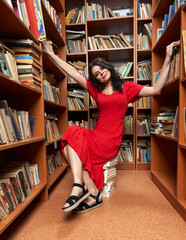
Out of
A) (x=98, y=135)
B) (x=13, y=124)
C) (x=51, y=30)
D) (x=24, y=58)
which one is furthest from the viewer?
(x=51, y=30)

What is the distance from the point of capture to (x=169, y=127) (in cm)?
136

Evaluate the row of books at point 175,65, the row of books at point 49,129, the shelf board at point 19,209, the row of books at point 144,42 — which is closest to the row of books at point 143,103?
the row of books at point 144,42

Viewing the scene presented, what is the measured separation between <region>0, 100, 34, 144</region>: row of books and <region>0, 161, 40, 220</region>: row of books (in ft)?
0.71

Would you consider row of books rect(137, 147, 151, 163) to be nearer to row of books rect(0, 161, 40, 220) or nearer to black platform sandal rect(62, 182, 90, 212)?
black platform sandal rect(62, 182, 90, 212)

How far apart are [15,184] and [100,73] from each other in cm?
112

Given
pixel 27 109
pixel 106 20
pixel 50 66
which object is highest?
pixel 106 20

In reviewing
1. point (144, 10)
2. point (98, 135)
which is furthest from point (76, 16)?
point (98, 135)

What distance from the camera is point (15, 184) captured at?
3.07 feet

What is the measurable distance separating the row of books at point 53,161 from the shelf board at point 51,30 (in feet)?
4.50

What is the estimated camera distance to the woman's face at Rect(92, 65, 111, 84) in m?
1.46

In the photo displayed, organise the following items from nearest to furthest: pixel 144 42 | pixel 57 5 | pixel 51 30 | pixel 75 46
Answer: pixel 51 30 → pixel 57 5 → pixel 144 42 → pixel 75 46

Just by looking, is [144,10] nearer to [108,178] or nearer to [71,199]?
[108,178]

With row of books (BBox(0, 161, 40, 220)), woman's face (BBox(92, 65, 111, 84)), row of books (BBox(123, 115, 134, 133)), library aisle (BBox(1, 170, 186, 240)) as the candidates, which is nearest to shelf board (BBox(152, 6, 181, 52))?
woman's face (BBox(92, 65, 111, 84))

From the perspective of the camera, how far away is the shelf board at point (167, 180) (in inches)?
48.2
